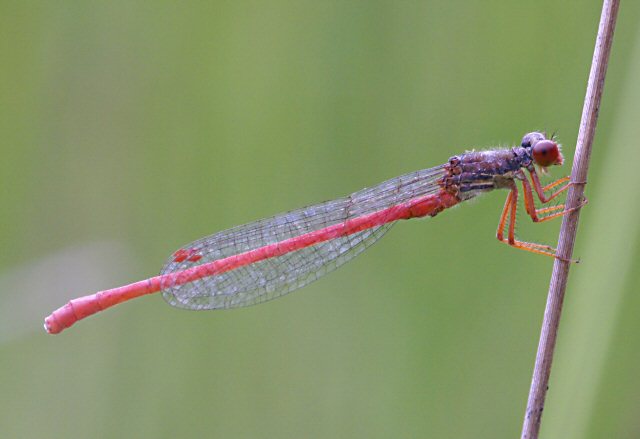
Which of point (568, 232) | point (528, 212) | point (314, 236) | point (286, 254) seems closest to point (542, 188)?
point (528, 212)

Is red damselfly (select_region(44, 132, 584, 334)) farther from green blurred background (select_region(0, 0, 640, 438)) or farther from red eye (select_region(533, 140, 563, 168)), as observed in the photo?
green blurred background (select_region(0, 0, 640, 438))

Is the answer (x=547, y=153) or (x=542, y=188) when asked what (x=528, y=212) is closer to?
(x=542, y=188)

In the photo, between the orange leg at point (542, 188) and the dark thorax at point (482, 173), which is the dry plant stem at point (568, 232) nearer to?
the orange leg at point (542, 188)

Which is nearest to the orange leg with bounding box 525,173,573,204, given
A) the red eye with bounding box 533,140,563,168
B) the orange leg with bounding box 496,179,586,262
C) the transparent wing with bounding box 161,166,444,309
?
the orange leg with bounding box 496,179,586,262

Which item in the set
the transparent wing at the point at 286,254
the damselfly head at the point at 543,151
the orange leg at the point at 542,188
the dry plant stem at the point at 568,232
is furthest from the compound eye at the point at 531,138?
the dry plant stem at the point at 568,232

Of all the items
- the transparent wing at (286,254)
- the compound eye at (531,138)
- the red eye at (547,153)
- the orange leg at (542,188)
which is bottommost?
the transparent wing at (286,254)

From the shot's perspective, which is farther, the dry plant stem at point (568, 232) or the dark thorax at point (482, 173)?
the dark thorax at point (482, 173)

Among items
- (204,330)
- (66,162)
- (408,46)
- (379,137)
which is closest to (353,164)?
(379,137)
